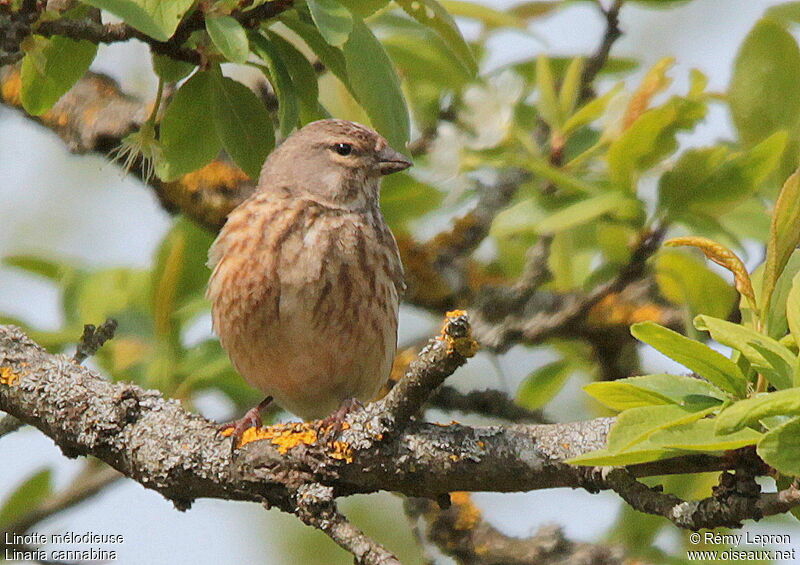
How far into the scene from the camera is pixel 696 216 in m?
4.97

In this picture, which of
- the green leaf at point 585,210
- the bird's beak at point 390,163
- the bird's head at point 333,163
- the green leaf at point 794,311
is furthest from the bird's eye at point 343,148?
the green leaf at point 794,311

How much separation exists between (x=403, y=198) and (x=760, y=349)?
3534 millimetres

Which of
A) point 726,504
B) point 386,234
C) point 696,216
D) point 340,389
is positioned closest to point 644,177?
point 696,216

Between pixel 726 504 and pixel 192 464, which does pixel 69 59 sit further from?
pixel 726 504

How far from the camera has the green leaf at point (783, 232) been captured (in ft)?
9.21

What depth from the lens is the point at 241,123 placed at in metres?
3.80

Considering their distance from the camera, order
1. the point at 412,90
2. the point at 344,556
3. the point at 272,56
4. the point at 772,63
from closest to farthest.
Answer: the point at 272,56 < the point at 772,63 < the point at 412,90 < the point at 344,556

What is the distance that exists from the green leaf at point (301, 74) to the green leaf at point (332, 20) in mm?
397

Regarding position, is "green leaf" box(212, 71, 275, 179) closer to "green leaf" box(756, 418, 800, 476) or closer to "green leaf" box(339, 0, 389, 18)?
"green leaf" box(339, 0, 389, 18)

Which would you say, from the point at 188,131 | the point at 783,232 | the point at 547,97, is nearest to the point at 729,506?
the point at 783,232

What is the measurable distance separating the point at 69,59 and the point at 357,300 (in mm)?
1895

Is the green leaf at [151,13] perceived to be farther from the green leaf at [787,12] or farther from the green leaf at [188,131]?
the green leaf at [787,12]

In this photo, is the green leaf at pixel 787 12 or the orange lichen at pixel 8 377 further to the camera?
the green leaf at pixel 787 12

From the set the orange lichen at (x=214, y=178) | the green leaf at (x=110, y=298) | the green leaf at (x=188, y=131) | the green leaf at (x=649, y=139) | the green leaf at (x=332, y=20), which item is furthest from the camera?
the orange lichen at (x=214, y=178)
